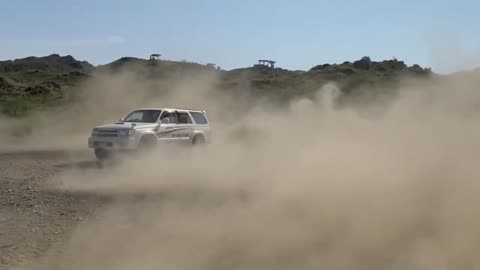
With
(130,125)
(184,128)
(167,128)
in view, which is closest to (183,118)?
(184,128)

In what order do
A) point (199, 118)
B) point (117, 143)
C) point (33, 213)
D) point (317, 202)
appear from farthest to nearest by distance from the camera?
point (199, 118), point (117, 143), point (33, 213), point (317, 202)

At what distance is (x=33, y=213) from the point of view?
31.5 feet

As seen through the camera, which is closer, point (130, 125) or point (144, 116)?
point (130, 125)

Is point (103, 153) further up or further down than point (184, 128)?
further down

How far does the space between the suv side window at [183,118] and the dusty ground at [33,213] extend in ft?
12.3

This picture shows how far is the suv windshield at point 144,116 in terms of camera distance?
656 inches

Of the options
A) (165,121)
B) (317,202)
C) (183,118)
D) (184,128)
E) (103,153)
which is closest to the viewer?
(317,202)

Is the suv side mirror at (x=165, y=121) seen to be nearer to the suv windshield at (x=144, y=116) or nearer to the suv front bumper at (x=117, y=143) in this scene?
the suv windshield at (x=144, y=116)

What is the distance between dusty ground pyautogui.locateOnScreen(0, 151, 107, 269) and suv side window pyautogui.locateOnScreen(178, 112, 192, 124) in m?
3.75

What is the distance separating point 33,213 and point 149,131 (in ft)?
21.0

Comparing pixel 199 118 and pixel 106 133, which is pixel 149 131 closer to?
pixel 106 133

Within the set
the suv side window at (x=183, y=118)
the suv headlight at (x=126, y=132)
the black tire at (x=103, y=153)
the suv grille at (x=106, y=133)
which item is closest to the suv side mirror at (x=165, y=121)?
the suv side window at (x=183, y=118)

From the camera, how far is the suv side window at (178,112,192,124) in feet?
56.7

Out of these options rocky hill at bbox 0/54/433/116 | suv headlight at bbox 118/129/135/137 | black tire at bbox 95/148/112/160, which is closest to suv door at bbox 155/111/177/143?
suv headlight at bbox 118/129/135/137
